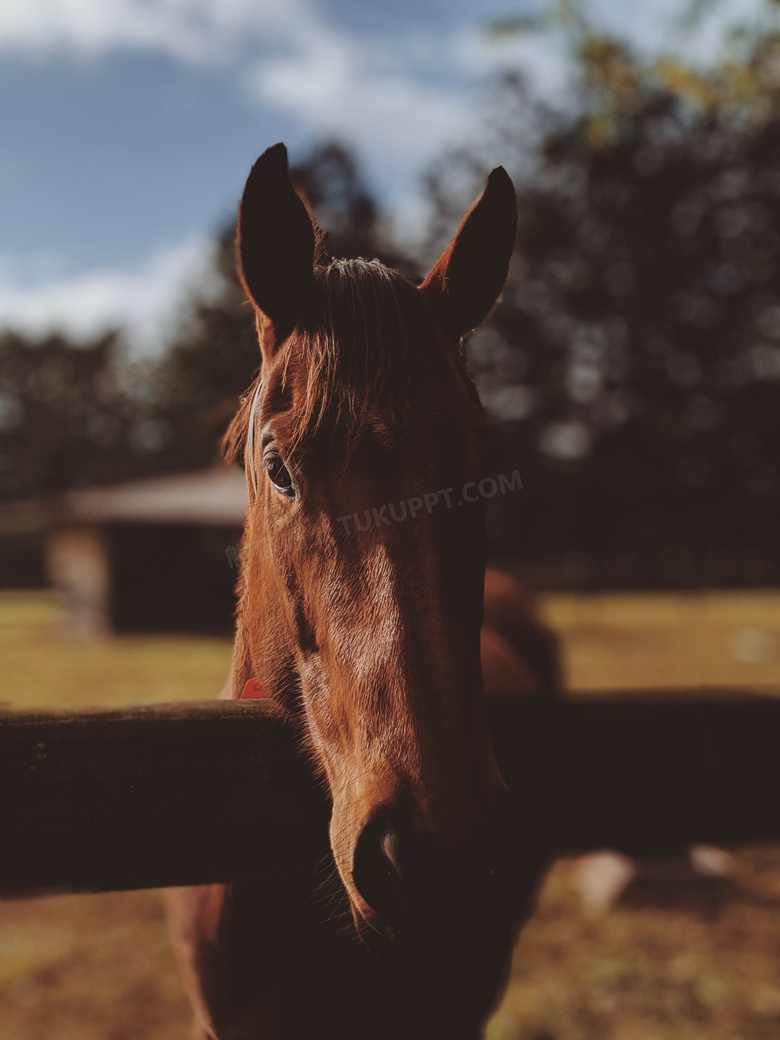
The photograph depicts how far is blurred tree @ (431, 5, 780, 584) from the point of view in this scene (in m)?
30.3

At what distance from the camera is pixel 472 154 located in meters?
27.1

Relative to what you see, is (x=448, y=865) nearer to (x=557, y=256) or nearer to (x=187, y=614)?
(x=187, y=614)

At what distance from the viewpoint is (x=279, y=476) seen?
143 cm

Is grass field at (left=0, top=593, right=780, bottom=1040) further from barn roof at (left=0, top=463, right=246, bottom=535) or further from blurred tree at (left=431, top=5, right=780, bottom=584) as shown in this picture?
blurred tree at (left=431, top=5, right=780, bottom=584)

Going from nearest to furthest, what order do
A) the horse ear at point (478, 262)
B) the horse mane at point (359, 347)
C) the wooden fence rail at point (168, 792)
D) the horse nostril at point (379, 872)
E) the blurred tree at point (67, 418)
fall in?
the horse nostril at point (379, 872) < the horse mane at point (359, 347) < the wooden fence rail at point (168, 792) < the horse ear at point (478, 262) < the blurred tree at point (67, 418)

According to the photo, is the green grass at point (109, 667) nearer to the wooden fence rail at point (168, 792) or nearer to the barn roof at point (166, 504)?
the barn roof at point (166, 504)

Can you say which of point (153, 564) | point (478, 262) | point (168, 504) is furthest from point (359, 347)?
point (153, 564)

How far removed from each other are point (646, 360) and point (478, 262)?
105 ft

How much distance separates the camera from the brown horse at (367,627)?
3.78ft

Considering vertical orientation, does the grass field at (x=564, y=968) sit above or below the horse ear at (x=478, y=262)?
below

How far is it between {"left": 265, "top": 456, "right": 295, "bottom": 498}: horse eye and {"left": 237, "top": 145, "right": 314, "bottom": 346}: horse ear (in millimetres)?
274

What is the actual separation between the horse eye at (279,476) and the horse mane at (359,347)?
66mm

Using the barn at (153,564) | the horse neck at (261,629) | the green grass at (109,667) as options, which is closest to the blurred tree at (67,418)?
the barn at (153,564)

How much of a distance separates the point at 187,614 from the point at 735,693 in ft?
63.8
